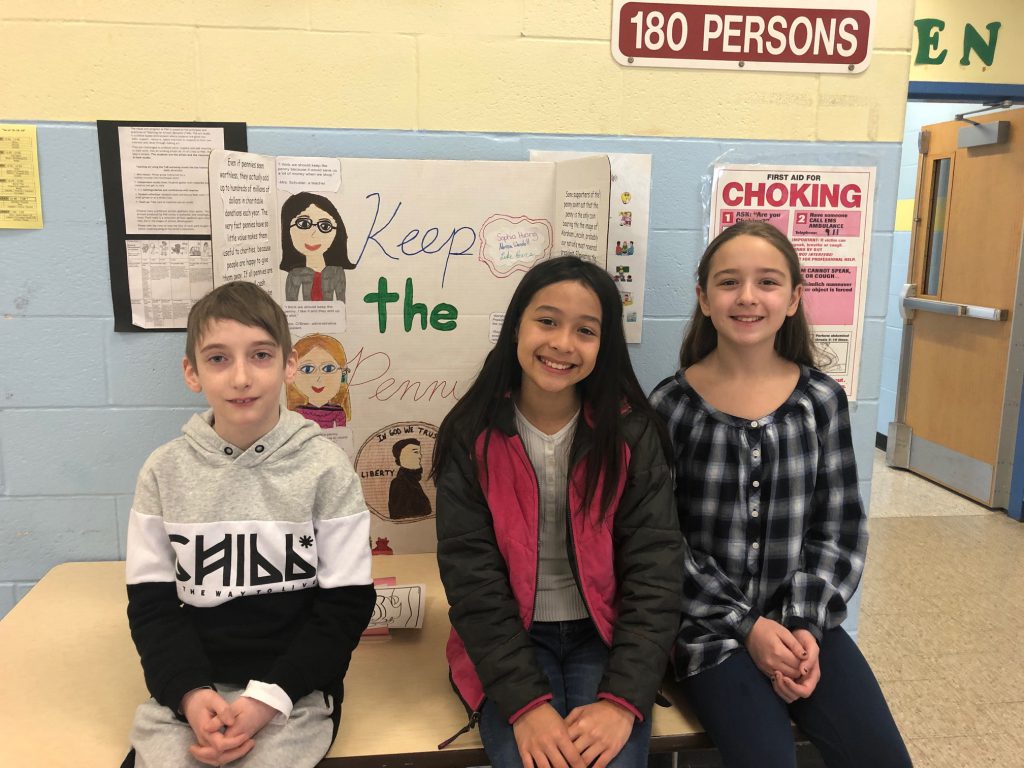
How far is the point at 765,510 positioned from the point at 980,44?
136 inches

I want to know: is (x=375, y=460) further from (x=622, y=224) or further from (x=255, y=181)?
(x=622, y=224)

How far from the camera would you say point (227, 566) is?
1.19 meters

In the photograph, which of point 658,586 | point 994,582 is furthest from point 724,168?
point 994,582

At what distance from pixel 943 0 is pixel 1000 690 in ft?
10.4

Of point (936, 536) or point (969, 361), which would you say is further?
point (969, 361)

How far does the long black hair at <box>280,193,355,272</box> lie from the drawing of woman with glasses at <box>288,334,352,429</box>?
164mm

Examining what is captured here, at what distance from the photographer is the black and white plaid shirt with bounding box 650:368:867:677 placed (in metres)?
1.36

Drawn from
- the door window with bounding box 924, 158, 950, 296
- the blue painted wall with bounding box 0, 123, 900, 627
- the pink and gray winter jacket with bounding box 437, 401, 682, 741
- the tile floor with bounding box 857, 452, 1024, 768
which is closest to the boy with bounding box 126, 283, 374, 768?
the pink and gray winter jacket with bounding box 437, 401, 682, 741

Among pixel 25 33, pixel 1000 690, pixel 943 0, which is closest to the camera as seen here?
pixel 25 33

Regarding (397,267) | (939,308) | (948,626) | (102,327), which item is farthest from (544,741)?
(939,308)

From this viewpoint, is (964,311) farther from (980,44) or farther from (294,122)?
(294,122)

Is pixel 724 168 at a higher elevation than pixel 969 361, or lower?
higher

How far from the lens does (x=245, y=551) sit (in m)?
1.19

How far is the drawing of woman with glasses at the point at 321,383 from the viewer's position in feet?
5.48
